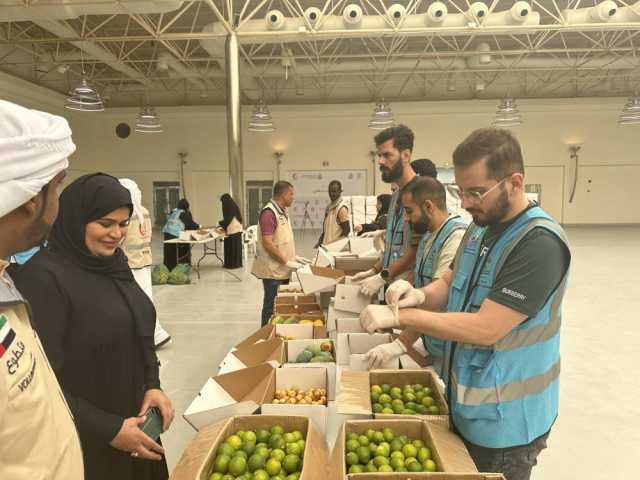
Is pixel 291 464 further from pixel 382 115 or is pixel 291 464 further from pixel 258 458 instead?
pixel 382 115

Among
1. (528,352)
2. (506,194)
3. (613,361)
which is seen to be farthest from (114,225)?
(613,361)

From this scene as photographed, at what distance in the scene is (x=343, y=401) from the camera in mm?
1623

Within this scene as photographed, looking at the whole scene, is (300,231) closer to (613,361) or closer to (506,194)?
(613,361)

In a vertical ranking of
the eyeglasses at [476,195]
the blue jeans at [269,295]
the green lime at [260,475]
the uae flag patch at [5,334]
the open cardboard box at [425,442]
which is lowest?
the blue jeans at [269,295]

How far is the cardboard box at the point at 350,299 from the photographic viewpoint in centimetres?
269

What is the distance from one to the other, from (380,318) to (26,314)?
1023 mm

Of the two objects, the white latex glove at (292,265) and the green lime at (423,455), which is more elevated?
the white latex glove at (292,265)

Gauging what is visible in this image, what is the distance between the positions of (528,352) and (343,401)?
64 cm

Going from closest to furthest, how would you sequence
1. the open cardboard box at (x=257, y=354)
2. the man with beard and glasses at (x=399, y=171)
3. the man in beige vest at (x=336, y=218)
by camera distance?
the open cardboard box at (x=257, y=354) → the man with beard and glasses at (x=399, y=171) → the man in beige vest at (x=336, y=218)

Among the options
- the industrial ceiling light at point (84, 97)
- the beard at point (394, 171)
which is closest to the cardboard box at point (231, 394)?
the beard at point (394, 171)

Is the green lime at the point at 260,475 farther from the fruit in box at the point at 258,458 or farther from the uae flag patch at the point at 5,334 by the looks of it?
the uae flag patch at the point at 5,334

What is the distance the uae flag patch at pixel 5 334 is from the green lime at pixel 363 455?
1.00 metres

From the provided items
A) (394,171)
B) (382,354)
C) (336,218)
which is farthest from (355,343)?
(336,218)

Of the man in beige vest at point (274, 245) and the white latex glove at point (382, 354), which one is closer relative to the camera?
the white latex glove at point (382, 354)
